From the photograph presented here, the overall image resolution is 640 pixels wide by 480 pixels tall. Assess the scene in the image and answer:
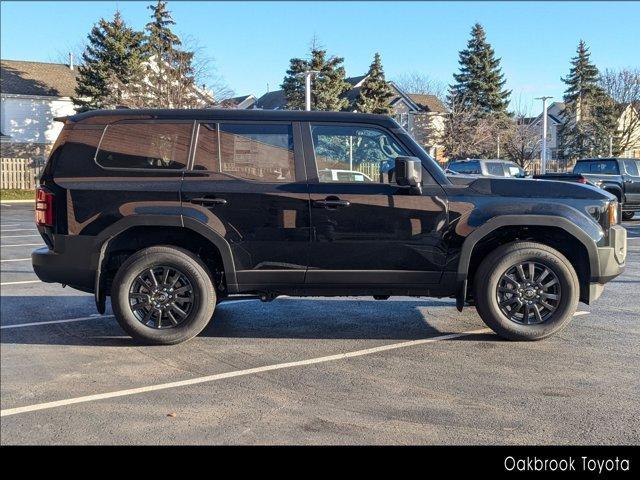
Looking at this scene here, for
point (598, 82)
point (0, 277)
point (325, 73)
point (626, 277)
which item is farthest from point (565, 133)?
point (0, 277)

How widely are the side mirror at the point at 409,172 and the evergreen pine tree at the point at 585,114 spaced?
45.6m

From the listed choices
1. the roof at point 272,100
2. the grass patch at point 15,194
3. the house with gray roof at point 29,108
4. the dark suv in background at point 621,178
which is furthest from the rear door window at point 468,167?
the roof at point 272,100

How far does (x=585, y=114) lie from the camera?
1951 inches

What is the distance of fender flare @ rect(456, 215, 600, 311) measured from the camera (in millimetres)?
5655

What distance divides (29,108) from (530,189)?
42894mm

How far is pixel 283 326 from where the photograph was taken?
6.57 m

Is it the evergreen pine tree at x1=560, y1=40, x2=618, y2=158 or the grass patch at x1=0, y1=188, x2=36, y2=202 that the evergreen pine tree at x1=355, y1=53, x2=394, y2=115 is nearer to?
the evergreen pine tree at x1=560, y1=40, x2=618, y2=158

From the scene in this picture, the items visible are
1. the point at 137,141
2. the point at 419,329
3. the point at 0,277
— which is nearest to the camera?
the point at 137,141

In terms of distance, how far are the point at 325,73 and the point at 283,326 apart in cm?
3593

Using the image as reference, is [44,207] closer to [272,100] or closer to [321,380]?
[321,380]

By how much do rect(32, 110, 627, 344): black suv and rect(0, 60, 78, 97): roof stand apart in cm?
4101

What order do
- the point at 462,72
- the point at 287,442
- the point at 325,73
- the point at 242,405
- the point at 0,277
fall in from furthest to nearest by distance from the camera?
the point at 462,72, the point at 325,73, the point at 0,277, the point at 242,405, the point at 287,442

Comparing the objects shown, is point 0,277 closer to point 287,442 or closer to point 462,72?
point 287,442

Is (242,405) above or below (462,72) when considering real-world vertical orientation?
below
